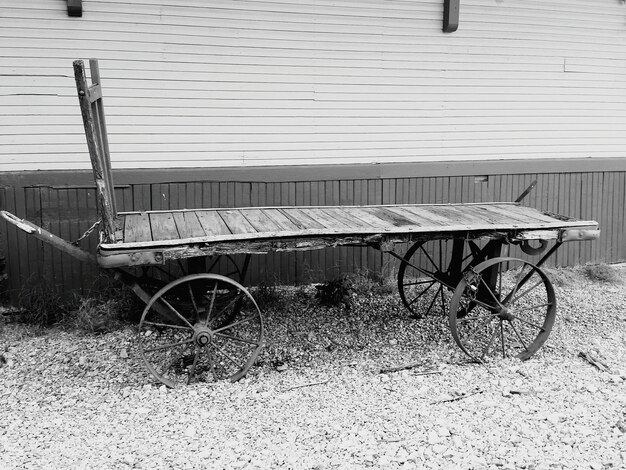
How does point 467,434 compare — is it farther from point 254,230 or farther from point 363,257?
point 363,257

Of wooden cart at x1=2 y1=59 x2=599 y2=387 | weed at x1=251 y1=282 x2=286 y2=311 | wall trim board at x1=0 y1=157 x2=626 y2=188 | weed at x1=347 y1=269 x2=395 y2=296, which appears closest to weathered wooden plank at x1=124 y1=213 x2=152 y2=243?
wooden cart at x1=2 y1=59 x2=599 y2=387

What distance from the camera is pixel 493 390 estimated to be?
4680 millimetres

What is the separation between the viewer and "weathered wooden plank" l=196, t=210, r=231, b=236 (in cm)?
478

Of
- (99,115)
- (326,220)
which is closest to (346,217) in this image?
(326,220)

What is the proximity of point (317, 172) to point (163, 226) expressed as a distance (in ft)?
8.19

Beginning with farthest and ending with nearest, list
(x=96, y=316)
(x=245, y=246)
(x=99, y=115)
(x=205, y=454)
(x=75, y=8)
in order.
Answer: (x=96, y=316)
(x=75, y=8)
(x=99, y=115)
(x=245, y=246)
(x=205, y=454)

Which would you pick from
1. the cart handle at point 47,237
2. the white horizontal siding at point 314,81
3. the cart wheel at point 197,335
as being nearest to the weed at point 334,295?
the cart wheel at point 197,335

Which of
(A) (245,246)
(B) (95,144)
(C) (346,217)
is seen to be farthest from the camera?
(C) (346,217)

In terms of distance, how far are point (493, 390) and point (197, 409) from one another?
6.97 ft

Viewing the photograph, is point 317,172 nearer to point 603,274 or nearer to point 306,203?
point 306,203

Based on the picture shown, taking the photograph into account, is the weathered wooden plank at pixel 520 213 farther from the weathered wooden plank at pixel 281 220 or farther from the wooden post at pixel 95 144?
the wooden post at pixel 95 144

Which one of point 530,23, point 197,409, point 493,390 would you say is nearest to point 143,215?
point 197,409

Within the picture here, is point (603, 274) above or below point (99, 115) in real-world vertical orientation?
below

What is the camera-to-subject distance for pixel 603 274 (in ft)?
26.1
